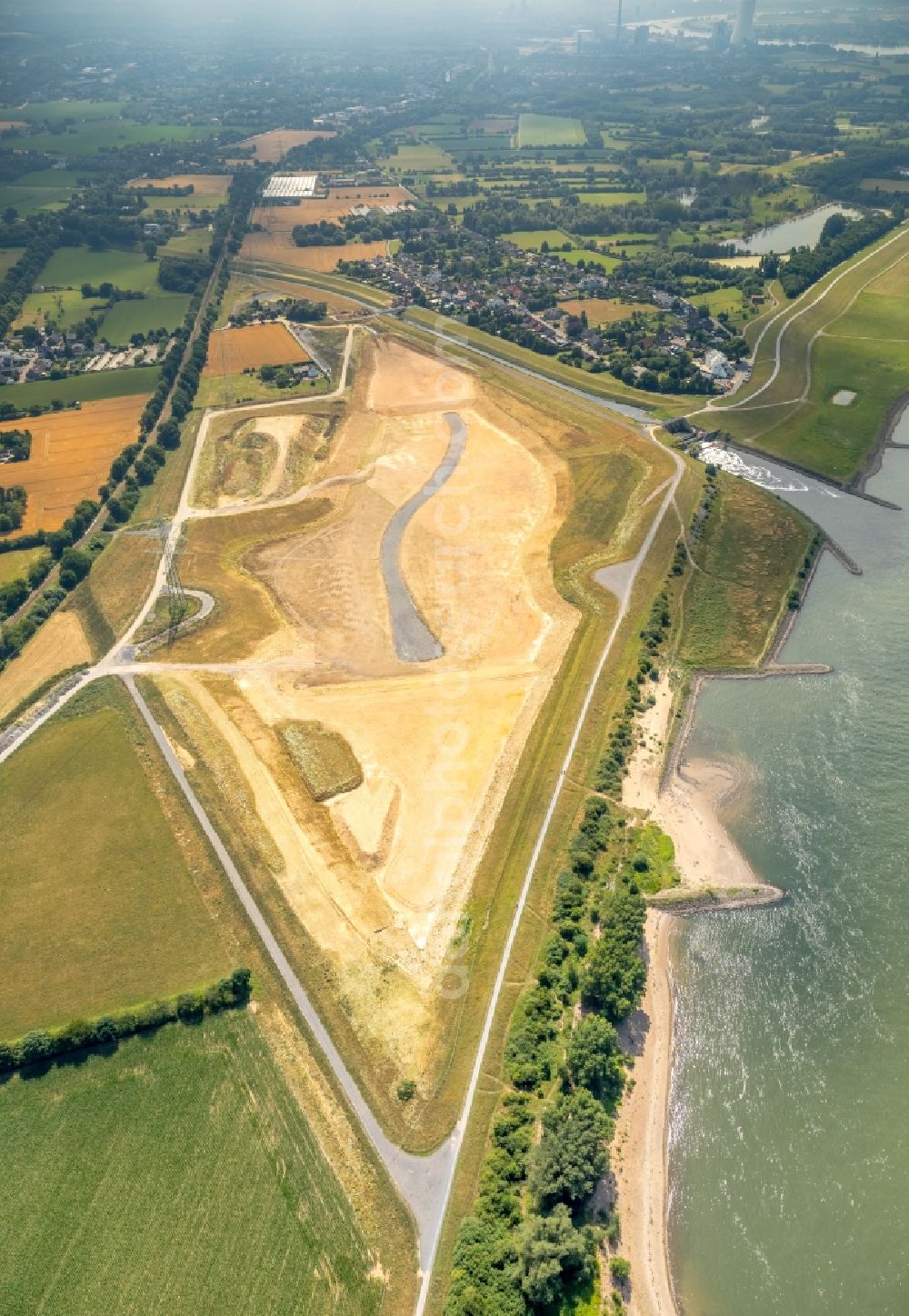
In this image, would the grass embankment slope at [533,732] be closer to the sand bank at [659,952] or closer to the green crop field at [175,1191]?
the green crop field at [175,1191]

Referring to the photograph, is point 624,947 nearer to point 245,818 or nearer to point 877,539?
point 245,818

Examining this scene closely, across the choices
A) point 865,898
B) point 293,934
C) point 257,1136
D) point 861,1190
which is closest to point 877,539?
point 865,898

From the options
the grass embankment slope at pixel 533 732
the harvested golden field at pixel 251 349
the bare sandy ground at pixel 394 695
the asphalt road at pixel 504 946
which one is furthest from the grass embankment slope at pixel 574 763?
the harvested golden field at pixel 251 349

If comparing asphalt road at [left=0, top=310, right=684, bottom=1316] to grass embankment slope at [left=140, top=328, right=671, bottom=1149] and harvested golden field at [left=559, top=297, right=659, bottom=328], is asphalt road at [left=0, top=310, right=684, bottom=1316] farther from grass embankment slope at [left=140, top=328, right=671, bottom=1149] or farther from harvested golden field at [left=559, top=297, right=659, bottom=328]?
harvested golden field at [left=559, top=297, right=659, bottom=328]

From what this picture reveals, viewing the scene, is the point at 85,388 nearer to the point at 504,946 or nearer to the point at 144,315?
the point at 144,315

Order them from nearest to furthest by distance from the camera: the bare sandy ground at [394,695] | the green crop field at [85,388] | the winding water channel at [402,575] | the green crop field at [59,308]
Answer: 1. the bare sandy ground at [394,695]
2. the winding water channel at [402,575]
3. the green crop field at [85,388]
4. the green crop field at [59,308]
